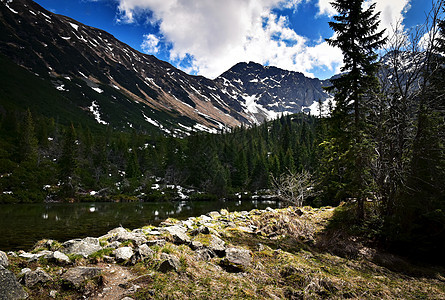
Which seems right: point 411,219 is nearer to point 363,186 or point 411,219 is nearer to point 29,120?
point 363,186

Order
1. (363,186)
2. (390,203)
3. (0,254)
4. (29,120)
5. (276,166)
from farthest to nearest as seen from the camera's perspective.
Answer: (276,166) → (29,120) → (363,186) → (390,203) → (0,254)

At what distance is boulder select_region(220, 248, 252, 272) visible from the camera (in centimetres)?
596

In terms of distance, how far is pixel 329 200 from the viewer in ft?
107

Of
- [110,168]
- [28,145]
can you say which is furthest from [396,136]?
[110,168]

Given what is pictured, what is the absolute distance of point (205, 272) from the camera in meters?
5.57

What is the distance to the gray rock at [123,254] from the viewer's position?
5.91m

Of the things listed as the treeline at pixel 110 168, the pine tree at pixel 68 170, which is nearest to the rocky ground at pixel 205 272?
the treeline at pixel 110 168

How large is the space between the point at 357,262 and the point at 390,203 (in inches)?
163

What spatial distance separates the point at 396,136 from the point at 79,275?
1245 cm

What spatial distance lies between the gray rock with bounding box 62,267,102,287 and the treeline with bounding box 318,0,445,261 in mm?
10515

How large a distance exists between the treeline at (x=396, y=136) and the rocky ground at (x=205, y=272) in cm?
159

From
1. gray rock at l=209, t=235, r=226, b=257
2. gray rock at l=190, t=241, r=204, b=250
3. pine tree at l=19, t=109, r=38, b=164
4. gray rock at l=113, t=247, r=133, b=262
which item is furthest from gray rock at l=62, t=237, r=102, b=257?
pine tree at l=19, t=109, r=38, b=164

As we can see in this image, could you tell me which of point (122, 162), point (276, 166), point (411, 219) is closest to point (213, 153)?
point (276, 166)

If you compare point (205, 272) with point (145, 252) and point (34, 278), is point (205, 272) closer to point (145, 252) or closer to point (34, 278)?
point (145, 252)
